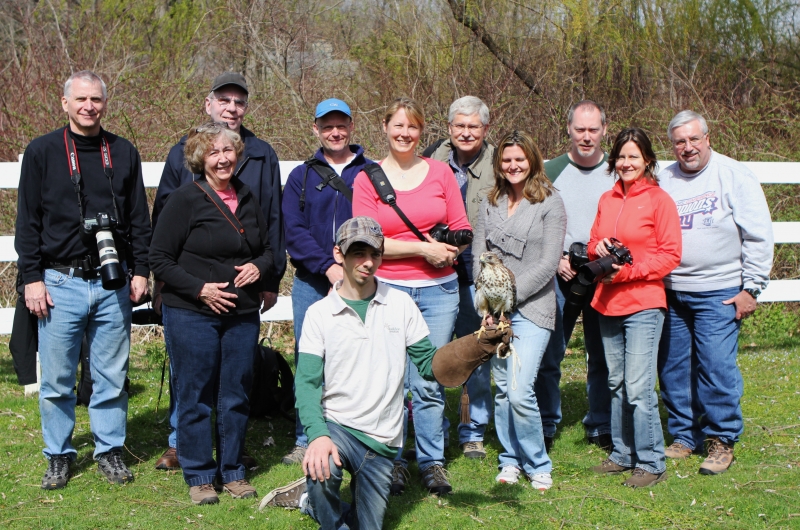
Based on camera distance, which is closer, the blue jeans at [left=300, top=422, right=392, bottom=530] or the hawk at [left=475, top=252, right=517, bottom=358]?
the blue jeans at [left=300, top=422, right=392, bottom=530]

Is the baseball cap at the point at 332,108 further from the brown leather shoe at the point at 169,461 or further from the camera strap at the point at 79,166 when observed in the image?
the brown leather shoe at the point at 169,461

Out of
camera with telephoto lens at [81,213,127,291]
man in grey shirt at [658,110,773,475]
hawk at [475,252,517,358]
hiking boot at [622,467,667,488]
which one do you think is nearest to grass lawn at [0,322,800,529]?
hiking boot at [622,467,667,488]

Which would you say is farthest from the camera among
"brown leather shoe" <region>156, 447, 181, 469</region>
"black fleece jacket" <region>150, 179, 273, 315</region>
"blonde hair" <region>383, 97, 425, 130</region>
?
"brown leather shoe" <region>156, 447, 181, 469</region>

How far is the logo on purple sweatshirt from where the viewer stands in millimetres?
4648

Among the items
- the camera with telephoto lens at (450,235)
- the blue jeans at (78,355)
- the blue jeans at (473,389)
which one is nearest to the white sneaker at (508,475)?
the blue jeans at (473,389)

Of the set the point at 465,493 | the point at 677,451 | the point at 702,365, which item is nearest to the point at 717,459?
the point at 677,451

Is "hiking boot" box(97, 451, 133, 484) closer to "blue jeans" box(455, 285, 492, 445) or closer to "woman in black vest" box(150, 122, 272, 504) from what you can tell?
"woman in black vest" box(150, 122, 272, 504)

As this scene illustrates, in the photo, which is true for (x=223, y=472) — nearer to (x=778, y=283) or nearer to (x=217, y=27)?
(x=778, y=283)

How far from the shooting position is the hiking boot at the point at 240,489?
14.2 ft

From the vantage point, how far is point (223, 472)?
173 inches

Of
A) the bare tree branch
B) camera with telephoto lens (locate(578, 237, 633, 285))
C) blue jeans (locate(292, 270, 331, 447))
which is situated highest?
the bare tree branch

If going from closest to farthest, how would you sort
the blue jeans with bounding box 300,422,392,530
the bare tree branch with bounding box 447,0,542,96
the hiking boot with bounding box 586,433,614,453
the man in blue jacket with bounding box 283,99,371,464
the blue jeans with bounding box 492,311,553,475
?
the blue jeans with bounding box 300,422,392,530, the blue jeans with bounding box 492,311,553,475, the man in blue jacket with bounding box 283,99,371,464, the hiking boot with bounding box 586,433,614,453, the bare tree branch with bounding box 447,0,542,96

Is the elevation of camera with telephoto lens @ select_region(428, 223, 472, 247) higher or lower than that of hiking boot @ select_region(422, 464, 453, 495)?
higher

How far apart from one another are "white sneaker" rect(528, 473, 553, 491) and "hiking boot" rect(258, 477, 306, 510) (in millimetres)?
1321
